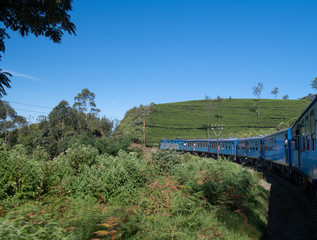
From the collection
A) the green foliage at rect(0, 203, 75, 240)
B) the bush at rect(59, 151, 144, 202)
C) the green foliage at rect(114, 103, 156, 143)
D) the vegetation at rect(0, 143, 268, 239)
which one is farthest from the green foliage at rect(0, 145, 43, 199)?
the green foliage at rect(114, 103, 156, 143)

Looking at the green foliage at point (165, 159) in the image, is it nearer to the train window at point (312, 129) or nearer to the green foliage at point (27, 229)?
the train window at point (312, 129)

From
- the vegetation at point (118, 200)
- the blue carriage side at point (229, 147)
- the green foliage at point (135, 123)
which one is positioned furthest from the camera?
the green foliage at point (135, 123)

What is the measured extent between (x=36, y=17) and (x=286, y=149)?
1409 centimetres

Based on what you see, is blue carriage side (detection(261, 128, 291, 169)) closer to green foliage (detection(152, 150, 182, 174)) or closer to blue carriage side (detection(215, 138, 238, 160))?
green foliage (detection(152, 150, 182, 174))

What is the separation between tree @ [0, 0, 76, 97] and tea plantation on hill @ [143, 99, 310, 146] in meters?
57.6

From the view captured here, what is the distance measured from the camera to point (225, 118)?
87938 mm

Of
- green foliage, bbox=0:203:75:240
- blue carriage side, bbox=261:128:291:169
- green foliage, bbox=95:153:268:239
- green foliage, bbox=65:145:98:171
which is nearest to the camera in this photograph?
green foliage, bbox=0:203:75:240

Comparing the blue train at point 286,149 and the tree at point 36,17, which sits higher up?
the tree at point 36,17

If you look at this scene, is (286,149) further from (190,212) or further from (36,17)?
(36,17)

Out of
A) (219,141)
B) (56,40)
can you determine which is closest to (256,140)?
(219,141)

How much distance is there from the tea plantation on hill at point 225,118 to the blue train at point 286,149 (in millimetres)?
27826

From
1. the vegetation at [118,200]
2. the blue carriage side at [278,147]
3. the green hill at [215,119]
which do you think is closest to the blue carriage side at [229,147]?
the blue carriage side at [278,147]

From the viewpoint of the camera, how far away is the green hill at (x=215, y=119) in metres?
73.2

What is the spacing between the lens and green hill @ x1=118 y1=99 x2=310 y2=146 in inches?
2881
